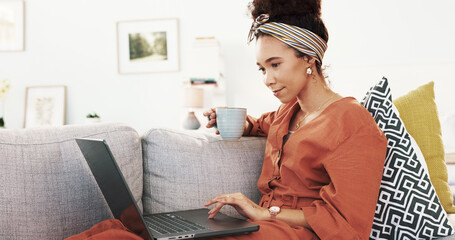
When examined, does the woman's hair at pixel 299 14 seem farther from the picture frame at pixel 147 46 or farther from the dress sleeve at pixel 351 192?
the picture frame at pixel 147 46

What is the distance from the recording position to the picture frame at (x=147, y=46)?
382 cm

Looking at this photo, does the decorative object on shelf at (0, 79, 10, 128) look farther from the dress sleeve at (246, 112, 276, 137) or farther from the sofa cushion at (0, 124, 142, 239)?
the dress sleeve at (246, 112, 276, 137)

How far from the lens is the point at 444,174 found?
133 cm

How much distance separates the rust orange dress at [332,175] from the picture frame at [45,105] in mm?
3190

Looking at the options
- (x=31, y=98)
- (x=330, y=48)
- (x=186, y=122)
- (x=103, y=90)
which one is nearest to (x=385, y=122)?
(x=186, y=122)

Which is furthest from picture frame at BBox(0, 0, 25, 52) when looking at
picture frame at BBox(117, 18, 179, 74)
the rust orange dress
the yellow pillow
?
the yellow pillow

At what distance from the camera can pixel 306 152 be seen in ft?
3.72

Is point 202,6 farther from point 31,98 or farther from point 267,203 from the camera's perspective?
point 267,203

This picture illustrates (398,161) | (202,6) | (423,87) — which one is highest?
(202,6)

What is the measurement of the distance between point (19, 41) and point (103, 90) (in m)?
1.01

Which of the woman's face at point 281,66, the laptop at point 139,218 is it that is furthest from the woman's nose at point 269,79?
the laptop at point 139,218

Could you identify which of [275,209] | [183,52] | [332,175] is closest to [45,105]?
[183,52]

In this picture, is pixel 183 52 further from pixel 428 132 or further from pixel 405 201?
pixel 405 201

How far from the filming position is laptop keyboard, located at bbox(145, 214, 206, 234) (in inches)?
37.9
